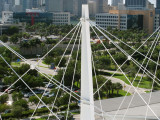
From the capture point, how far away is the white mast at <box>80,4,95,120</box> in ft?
22.1

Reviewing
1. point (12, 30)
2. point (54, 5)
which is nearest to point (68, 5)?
point (54, 5)

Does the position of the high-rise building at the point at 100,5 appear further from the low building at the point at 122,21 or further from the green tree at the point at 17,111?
the green tree at the point at 17,111

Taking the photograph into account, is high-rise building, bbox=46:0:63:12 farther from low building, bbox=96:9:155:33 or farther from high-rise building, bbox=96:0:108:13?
low building, bbox=96:9:155:33

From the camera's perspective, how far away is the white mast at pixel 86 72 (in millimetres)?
6723

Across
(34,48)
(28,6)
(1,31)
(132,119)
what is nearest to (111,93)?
(132,119)

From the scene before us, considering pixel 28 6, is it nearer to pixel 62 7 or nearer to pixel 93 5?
pixel 62 7

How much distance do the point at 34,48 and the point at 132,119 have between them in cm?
Result: 2653

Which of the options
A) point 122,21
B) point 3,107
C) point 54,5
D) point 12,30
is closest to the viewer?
point 3,107

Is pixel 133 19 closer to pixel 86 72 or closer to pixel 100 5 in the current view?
pixel 86 72

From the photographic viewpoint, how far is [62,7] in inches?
4899

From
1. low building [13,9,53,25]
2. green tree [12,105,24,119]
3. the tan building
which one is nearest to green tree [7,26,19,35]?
low building [13,9,53,25]

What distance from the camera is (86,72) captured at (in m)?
6.80

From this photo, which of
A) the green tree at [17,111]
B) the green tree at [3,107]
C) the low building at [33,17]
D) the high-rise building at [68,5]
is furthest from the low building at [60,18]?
the high-rise building at [68,5]

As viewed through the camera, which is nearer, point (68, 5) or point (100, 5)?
point (100, 5)
